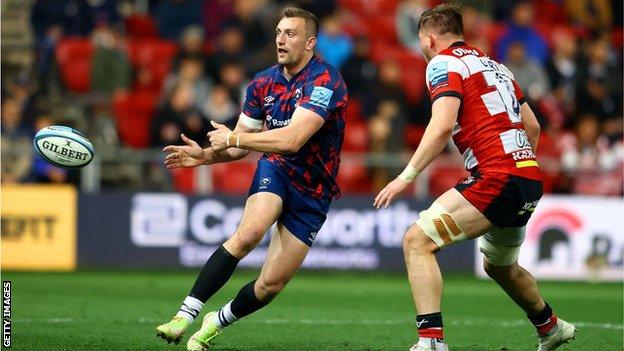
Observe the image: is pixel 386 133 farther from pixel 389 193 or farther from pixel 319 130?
pixel 389 193

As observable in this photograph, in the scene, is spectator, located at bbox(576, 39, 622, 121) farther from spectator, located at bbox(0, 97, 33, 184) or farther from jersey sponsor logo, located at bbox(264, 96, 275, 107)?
jersey sponsor logo, located at bbox(264, 96, 275, 107)

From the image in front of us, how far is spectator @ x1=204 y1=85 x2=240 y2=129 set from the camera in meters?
17.7

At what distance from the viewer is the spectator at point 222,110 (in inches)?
697

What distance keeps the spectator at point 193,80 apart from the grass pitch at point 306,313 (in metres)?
3.11

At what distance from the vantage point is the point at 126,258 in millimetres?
17000

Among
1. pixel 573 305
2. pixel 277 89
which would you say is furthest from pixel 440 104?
pixel 573 305

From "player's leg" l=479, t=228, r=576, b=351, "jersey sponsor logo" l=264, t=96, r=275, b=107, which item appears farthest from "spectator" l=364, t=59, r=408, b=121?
"player's leg" l=479, t=228, r=576, b=351

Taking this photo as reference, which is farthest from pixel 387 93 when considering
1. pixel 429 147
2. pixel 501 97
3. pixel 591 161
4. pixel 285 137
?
pixel 429 147

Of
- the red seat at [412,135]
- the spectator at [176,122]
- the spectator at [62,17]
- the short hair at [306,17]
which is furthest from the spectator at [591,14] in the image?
the short hair at [306,17]

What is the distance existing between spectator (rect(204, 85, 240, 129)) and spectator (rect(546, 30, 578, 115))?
589cm

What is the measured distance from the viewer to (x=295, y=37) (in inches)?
339

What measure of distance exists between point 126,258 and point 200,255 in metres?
1.11

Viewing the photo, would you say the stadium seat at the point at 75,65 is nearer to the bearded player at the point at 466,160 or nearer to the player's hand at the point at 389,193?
the bearded player at the point at 466,160

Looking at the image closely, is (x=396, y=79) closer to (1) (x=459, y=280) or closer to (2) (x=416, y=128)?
(2) (x=416, y=128)
